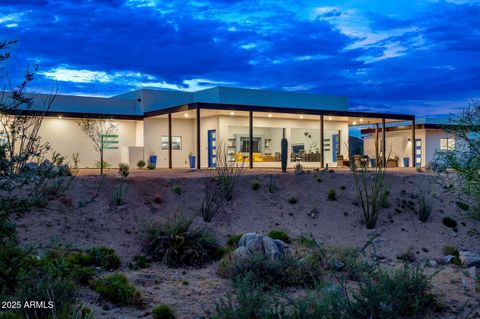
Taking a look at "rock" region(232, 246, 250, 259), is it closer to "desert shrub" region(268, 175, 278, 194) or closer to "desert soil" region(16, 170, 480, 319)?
"desert soil" region(16, 170, 480, 319)

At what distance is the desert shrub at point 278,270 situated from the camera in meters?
7.95

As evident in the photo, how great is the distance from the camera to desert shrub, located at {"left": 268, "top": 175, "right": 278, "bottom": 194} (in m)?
16.5

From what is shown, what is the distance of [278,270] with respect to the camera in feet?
26.4

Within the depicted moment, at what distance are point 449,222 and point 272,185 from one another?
19.0 feet

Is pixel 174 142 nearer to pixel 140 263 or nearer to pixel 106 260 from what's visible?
pixel 140 263

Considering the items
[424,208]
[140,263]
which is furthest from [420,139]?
[140,263]

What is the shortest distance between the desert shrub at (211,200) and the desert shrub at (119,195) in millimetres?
2279

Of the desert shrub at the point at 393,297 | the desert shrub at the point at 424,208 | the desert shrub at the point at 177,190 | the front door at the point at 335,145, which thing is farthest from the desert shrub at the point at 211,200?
the front door at the point at 335,145

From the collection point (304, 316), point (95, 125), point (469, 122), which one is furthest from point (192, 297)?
point (95, 125)

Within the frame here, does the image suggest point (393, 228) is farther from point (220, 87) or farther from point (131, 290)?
point (220, 87)

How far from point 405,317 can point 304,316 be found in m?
1.98

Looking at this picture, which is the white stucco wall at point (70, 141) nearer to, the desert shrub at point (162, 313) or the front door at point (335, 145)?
the front door at point (335, 145)

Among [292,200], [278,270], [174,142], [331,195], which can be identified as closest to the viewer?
[278,270]

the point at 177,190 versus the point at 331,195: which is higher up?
the point at 177,190
